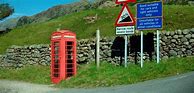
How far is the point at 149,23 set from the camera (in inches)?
714

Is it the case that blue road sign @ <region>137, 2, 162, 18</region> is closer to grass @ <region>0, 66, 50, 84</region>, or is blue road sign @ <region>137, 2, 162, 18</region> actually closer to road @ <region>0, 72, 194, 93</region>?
→ road @ <region>0, 72, 194, 93</region>

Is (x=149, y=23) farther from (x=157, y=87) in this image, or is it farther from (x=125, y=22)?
(x=157, y=87)

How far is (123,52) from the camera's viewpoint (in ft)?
65.8

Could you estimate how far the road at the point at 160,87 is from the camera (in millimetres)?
12352

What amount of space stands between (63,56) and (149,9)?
405cm

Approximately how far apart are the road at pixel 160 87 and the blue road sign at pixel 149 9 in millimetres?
3727

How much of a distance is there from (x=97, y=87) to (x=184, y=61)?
3695 mm

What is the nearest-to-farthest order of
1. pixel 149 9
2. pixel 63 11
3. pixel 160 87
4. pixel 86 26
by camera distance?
pixel 160 87 < pixel 149 9 < pixel 86 26 < pixel 63 11

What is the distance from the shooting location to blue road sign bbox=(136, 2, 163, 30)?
17844 mm

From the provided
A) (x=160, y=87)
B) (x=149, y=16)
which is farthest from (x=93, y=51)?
(x=160, y=87)

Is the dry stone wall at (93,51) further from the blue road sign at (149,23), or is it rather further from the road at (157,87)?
the road at (157,87)

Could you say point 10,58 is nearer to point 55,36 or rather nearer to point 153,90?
point 55,36

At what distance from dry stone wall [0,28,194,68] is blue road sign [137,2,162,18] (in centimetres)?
130

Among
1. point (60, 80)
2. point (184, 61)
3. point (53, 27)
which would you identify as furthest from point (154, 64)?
point (53, 27)
